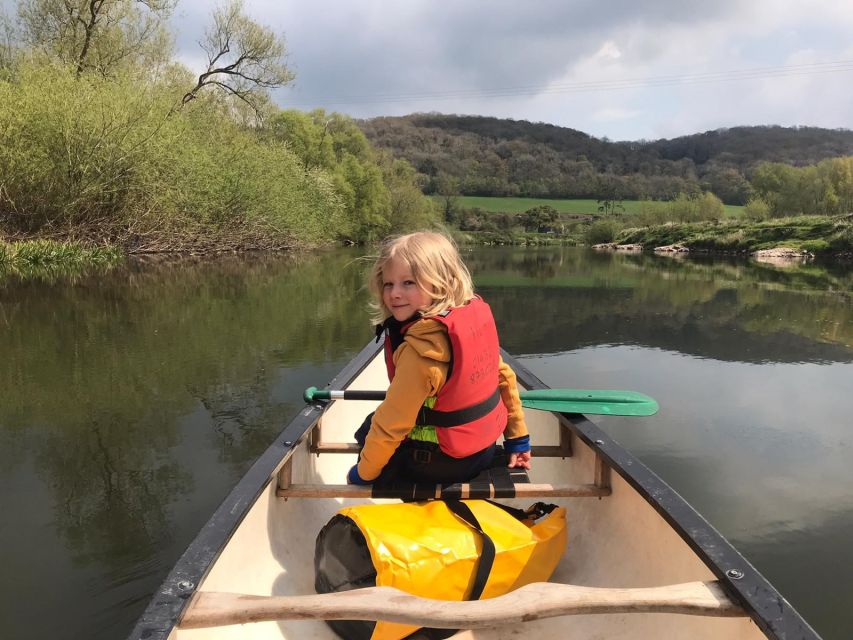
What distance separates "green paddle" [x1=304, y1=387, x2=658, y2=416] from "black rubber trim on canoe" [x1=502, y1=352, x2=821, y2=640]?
40 centimetres

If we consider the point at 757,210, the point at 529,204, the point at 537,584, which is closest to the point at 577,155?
the point at 529,204

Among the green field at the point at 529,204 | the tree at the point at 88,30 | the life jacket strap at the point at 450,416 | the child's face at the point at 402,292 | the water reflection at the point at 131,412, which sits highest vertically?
Result: the tree at the point at 88,30

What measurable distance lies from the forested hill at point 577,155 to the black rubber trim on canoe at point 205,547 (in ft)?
256

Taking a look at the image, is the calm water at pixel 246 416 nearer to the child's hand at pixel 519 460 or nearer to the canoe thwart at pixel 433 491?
the canoe thwart at pixel 433 491

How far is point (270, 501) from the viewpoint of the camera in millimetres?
2170

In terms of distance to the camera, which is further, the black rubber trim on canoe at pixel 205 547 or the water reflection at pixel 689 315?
the water reflection at pixel 689 315

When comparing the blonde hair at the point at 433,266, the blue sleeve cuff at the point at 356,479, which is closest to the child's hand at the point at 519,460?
the blue sleeve cuff at the point at 356,479

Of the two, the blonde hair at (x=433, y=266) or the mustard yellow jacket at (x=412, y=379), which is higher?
the blonde hair at (x=433, y=266)

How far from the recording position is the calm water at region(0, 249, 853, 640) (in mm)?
2691

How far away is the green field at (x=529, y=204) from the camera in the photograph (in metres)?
76.0

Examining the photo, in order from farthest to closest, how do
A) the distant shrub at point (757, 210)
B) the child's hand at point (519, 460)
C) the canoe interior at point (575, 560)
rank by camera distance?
the distant shrub at point (757, 210), the child's hand at point (519, 460), the canoe interior at point (575, 560)

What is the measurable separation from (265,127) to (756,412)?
27030 millimetres

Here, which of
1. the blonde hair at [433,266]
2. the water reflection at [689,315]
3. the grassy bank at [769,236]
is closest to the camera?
the blonde hair at [433,266]

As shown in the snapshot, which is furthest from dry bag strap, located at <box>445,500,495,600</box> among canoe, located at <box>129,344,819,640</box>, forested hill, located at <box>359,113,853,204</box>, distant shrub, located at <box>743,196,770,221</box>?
forested hill, located at <box>359,113,853,204</box>
